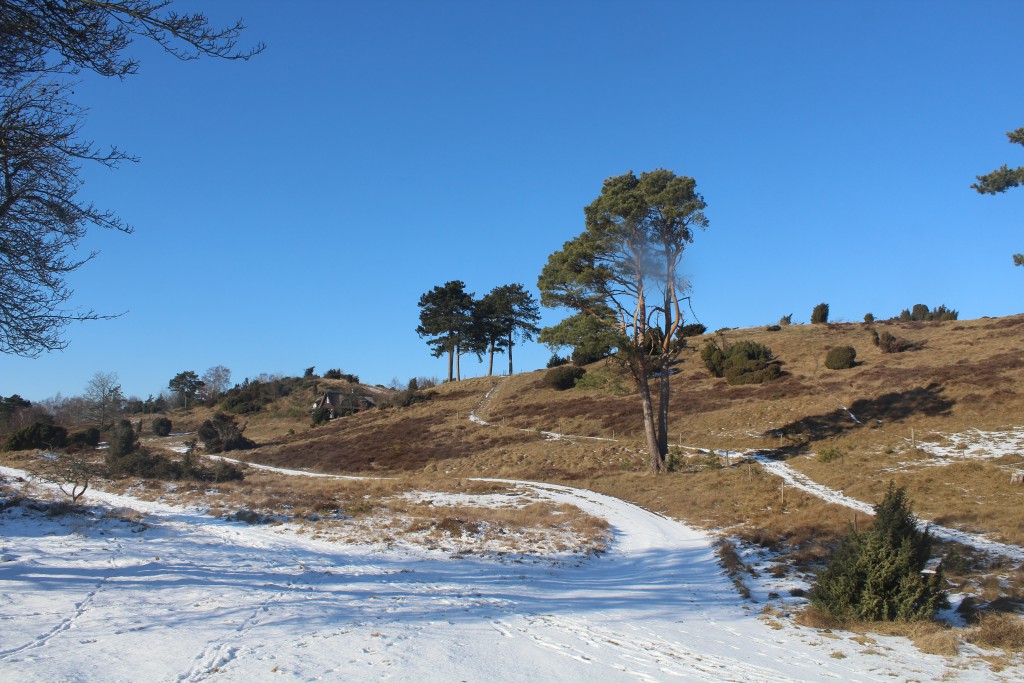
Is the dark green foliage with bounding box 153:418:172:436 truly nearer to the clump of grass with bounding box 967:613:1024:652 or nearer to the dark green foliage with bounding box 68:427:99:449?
the dark green foliage with bounding box 68:427:99:449

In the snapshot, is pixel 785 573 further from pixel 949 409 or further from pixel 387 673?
pixel 949 409

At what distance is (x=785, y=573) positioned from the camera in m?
12.4

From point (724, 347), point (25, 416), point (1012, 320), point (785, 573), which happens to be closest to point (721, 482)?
point (785, 573)

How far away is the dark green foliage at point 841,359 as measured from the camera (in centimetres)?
4472

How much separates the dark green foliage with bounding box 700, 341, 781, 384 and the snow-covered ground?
1398 inches

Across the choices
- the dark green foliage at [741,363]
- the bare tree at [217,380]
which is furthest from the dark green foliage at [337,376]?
the dark green foliage at [741,363]

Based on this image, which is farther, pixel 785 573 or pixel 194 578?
pixel 785 573

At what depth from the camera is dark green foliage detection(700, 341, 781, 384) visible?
45.6 meters

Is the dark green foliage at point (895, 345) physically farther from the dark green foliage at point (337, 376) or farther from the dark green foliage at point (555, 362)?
the dark green foliage at point (337, 376)

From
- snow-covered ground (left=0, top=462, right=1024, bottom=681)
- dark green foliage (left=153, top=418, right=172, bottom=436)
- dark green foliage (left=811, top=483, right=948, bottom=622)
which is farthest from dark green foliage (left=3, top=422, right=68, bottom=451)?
dark green foliage (left=811, top=483, right=948, bottom=622)

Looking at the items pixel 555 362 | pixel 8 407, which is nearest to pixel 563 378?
pixel 555 362

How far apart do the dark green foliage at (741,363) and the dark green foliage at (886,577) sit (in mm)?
37644

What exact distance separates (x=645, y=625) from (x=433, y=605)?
3080mm

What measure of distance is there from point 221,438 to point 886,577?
171 feet
